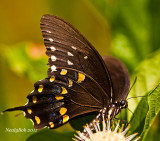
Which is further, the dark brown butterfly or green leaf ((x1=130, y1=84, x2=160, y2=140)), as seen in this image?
the dark brown butterfly

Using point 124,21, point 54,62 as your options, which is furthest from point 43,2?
point 54,62

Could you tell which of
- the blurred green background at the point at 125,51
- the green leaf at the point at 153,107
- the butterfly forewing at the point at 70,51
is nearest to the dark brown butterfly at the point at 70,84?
the butterfly forewing at the point at 70,51

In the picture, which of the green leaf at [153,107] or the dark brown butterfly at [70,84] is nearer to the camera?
the green leaf at [153,107]

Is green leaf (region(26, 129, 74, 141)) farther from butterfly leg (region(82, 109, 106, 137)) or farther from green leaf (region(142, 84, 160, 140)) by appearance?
green leaf (region(142, 84, 160, 140))

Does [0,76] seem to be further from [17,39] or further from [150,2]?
[150,2]

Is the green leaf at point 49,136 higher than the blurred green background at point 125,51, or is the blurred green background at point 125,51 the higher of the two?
the blurred green background at point 125,51

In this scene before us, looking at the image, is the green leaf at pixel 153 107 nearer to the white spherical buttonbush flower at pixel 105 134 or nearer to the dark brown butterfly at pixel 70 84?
the white spherical buttonbush flower at pixel 105 134

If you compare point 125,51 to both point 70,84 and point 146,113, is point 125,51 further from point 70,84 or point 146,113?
point 146,113

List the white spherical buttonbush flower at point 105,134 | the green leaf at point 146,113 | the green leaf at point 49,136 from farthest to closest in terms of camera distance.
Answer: the green leaf at point 49,136 < the white spherical buttonbush flower at point 105,134 < the green leaf at point 146,113

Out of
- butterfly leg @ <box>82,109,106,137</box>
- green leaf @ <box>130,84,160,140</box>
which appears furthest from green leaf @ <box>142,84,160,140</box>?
butterfly leg @ <box>82,109,106,137</box>

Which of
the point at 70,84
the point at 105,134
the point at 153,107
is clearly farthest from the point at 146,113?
the point at 70,84
